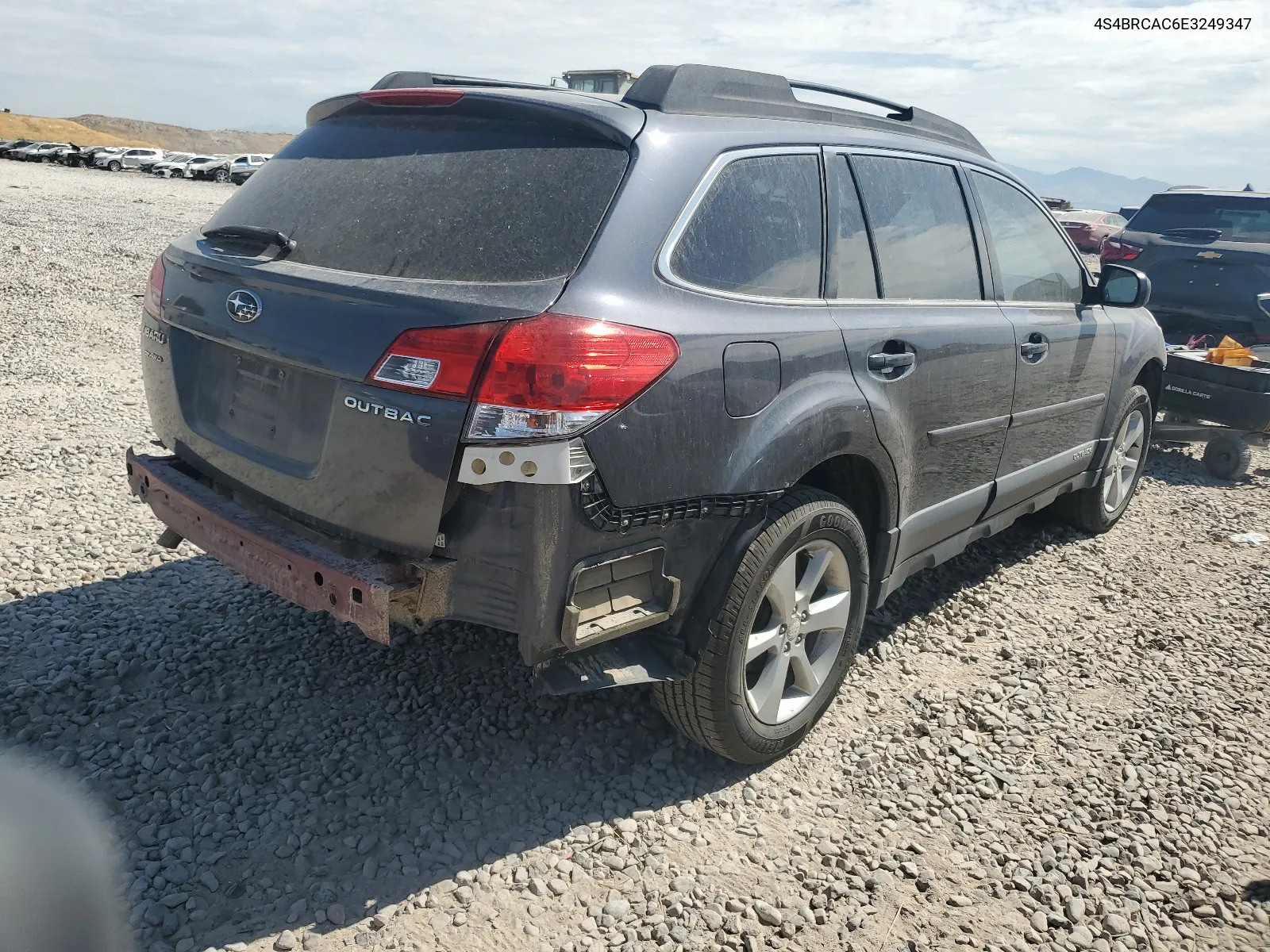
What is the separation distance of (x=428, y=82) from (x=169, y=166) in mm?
46234

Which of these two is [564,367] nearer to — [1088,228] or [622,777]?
[622,777]

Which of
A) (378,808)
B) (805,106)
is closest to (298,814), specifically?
(378,808)

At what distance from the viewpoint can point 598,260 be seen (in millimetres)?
2389

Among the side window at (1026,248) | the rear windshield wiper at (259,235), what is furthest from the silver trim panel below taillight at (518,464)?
the side window at (1026,248)

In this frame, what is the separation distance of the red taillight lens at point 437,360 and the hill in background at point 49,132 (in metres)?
79.2

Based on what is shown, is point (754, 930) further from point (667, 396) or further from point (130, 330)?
point (130, 330)

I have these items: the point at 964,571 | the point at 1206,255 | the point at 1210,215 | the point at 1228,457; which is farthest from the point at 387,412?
the point at 1210,215

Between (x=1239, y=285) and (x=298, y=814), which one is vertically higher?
(x=1239, y=285)

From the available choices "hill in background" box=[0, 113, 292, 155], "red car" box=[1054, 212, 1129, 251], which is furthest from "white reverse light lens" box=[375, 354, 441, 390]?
"hill in background" box=[0, 113, 292, 155]

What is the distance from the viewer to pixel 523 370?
7.29ft

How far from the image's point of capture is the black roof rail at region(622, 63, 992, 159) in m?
2.84

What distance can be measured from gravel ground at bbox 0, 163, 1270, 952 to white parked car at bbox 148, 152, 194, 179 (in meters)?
43.6

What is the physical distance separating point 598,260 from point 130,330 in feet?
26.7

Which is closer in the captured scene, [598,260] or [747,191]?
[598,260]
